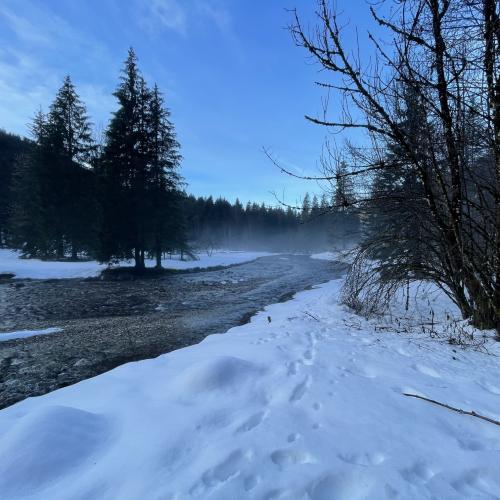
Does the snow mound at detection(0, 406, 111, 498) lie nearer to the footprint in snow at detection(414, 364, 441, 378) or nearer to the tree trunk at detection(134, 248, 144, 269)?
the footprint in snow at detection(414, 364, 441, 378)

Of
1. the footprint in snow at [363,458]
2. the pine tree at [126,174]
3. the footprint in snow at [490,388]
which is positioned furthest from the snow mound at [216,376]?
the pine tree at [126,174]

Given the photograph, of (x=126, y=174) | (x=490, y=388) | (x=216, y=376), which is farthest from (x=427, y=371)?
(x=126, y=174)

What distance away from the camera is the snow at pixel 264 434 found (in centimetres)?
182

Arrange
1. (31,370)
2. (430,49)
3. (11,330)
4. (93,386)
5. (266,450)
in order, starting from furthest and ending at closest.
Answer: (11,330) → (31,370) → (430,49) → (93,386) → (266,450)

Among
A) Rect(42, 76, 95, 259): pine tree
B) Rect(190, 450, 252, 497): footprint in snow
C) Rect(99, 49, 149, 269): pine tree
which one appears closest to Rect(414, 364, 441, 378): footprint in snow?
Rect(190, 450, 252, 497): footprint in snow

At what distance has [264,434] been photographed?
2.33 m

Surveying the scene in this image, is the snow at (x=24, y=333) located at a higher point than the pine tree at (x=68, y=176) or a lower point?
lower

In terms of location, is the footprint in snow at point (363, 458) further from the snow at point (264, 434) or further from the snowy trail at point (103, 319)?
the snowy trail at point (103, 319)

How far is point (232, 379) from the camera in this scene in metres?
3.41

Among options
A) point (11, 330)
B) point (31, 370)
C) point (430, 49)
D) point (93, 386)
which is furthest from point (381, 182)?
point (11, 330)

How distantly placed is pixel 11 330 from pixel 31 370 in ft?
11.8

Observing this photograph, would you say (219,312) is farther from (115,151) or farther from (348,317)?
(115,151)

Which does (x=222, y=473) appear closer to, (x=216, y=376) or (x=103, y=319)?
(x=216, y=376)

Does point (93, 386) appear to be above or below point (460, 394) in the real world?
below
